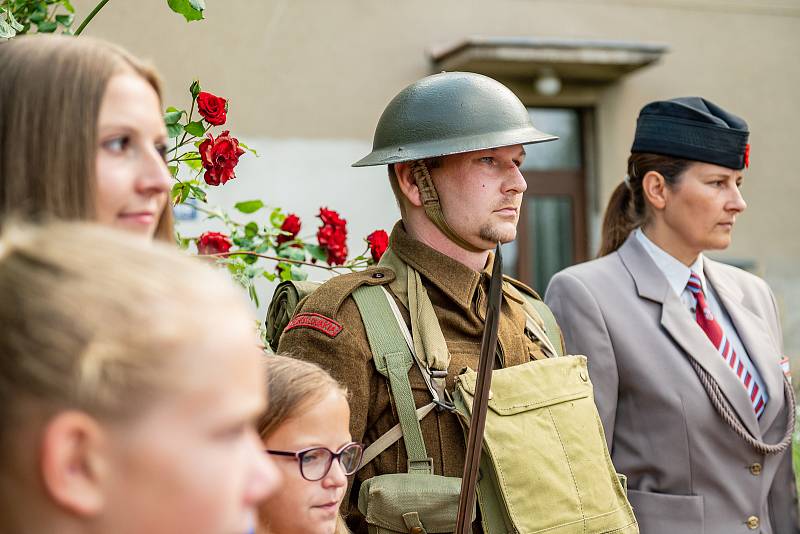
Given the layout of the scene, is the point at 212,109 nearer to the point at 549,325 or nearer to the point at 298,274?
the point at 298,274

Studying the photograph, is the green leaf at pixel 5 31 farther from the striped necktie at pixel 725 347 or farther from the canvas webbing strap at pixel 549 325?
the striped necktie at pixel 725 347

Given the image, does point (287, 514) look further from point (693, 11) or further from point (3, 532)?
point (693, 11)

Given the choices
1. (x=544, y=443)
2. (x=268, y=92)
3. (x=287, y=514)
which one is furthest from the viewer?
(x=268, y=92)

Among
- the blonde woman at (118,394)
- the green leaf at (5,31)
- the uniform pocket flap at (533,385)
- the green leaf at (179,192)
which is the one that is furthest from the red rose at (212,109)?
the blonde woman at (118,394)

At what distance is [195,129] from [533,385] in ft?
3.58

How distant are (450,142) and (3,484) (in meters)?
1.78

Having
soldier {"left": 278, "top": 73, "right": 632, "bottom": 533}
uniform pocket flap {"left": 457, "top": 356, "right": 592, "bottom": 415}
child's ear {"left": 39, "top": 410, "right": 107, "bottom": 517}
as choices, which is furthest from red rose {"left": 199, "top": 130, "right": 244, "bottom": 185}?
child's ear {"left": 39, "top": 410, "right": 107, "bottom": 517}

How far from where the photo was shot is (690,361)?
10.6 feet

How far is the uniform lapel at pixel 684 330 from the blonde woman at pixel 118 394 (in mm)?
→ 2390

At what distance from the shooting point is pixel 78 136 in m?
1.43

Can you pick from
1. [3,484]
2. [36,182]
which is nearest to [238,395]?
[3,484]

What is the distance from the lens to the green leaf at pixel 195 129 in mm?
2797

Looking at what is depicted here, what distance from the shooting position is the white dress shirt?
3.37 metres

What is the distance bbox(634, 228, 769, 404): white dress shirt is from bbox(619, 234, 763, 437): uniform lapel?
0.11 ft
